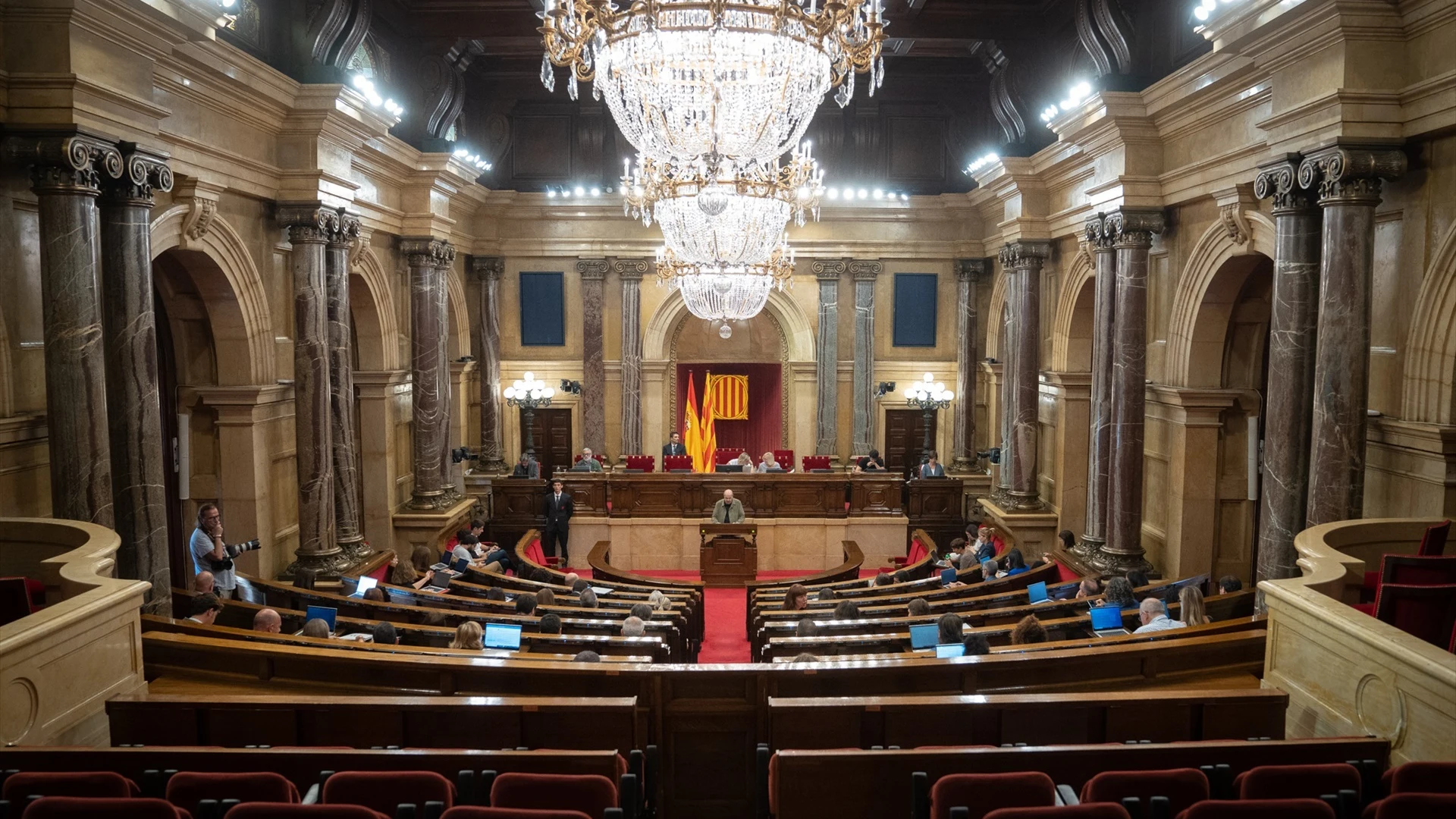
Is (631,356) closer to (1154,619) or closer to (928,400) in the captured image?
(928,400)

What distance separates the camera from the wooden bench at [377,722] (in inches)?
212

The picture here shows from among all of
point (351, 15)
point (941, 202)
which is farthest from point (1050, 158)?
point (351, 15)

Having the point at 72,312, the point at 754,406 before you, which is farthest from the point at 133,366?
the point at 754,406

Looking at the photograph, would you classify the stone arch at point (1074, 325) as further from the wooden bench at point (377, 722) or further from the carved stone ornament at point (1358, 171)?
the wooden bench at point (377, 722)

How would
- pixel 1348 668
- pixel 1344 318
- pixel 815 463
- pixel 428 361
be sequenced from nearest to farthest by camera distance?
pixel 1348 668 < pixel 1344 318 < pixel 428 361 < pixel 815 463

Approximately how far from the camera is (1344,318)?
7.86 meters

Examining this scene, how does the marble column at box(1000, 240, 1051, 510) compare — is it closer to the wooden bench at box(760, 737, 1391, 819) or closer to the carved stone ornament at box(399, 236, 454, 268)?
the carved stone ornament at box(399, 236, 454, 268)

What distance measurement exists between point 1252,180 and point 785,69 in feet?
18.5

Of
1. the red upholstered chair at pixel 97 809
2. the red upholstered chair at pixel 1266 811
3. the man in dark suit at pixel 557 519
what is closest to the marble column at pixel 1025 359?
the man in dark suit at pixel 557 519

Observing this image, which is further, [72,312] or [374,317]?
[374,317]

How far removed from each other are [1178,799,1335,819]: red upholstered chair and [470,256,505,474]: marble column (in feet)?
57.1

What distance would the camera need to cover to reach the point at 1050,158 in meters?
14.6

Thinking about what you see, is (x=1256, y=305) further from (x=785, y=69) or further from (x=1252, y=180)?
(x=785, y=69)

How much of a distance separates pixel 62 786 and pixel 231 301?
839 centimetres
